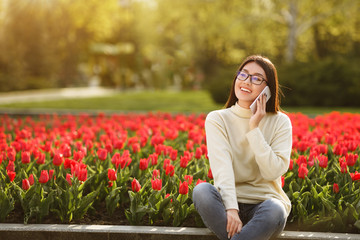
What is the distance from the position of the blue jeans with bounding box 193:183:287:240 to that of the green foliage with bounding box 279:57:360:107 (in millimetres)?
12714

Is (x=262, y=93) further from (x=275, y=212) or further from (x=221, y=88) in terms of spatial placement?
(x=221, y=88)

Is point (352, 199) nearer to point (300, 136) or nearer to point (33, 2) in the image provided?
point (300, 136)

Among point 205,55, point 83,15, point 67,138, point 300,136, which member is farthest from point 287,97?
point 83,15

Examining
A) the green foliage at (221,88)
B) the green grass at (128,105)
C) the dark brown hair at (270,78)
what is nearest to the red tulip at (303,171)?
the dark brown hair at (270,78)

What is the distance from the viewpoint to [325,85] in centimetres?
1562

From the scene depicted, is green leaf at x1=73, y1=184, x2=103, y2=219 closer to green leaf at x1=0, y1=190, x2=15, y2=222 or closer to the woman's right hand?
green leaf at x1=0, y1=190, x2=15, y2=222

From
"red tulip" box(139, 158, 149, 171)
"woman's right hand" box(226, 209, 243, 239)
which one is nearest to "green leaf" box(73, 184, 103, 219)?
"red tulip" box(139, 158, 149, 171)

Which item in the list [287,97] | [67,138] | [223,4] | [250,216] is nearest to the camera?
[250,216]

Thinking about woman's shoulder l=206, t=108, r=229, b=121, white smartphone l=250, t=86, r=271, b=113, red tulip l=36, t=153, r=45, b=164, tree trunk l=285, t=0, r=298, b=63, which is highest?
tree trunk l=285, t=0, r=298, b=63

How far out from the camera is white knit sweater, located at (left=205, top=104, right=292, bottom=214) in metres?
3.09

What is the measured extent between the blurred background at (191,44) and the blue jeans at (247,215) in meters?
9.18

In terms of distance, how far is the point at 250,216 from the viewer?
3160mm

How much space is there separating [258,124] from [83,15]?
114 feet

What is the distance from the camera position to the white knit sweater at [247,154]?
3092 millimetres
